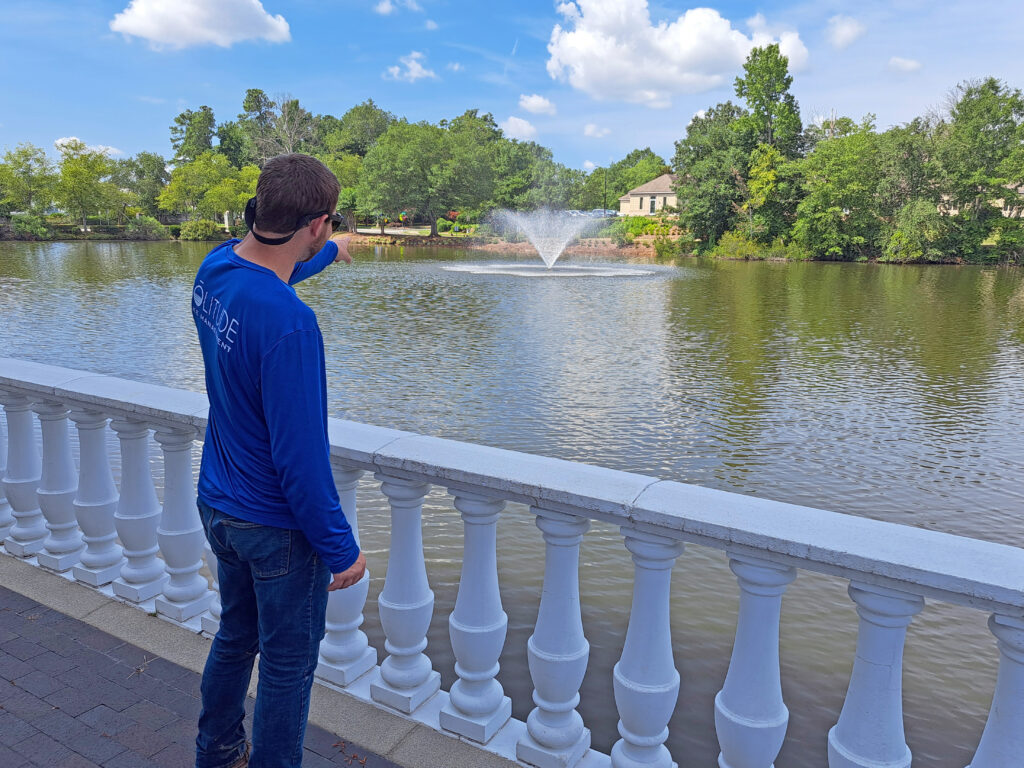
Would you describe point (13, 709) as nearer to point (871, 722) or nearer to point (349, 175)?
point (871, 722)

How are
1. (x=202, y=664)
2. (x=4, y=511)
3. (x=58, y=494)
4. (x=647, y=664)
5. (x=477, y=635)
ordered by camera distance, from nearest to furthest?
(x=647, y=664) → (x=477, y=635) → (x=202, y=664) → (x=58, y=494) → (x=4, y=511)

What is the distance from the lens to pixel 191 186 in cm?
7881

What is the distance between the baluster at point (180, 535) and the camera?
116 inches

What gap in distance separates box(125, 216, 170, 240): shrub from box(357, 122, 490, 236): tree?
20879 mm

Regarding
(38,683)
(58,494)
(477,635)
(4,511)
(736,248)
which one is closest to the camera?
(477,635)

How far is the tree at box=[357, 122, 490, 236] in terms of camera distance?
68.9 metres

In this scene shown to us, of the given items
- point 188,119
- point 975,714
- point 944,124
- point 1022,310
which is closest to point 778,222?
point 944,124

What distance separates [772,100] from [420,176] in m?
32.8

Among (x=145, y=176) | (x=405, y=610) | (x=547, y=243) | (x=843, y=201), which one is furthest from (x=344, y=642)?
(x=145, y=176)

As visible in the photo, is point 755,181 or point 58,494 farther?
point 755,181

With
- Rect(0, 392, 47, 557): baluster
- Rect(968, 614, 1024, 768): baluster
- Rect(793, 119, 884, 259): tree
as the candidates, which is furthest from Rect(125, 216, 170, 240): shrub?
Rect(968, 614, 1024, 768): baluster

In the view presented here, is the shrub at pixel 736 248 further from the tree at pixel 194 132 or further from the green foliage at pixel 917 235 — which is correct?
the tree at pixel 194 132

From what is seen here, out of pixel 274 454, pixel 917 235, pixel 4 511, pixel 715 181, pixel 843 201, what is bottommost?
pixel 4 511

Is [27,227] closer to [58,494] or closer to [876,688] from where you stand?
[58,494]
